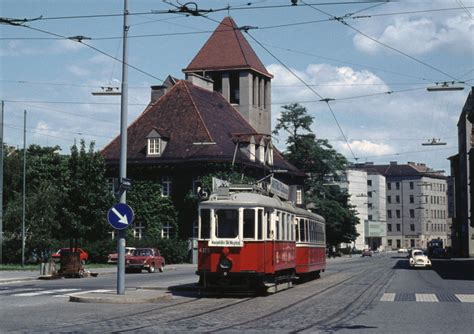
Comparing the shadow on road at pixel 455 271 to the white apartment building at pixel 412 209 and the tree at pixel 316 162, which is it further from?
the white apartment building at pixel 412 209

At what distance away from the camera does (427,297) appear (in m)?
23.9

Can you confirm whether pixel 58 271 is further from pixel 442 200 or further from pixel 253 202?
pixel 442 200

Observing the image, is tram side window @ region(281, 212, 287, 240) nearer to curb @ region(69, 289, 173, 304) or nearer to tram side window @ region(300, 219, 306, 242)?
tram side window @ region(300, 219, 306, 242)

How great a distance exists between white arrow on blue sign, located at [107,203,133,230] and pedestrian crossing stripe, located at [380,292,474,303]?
7332mm

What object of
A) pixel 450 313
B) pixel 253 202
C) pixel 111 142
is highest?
pixel 111 142

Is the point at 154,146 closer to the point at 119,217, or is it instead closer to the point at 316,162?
the point at 316,162

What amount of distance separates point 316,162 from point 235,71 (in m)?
16.1

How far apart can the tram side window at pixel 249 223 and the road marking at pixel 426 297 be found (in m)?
5.01

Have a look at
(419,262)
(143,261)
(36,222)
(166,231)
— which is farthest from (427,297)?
(166,231)

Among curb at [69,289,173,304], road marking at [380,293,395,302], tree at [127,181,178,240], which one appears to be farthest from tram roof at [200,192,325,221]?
tree at [127,181,178,240]

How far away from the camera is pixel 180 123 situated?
227ft

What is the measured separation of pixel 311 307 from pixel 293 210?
347 inches

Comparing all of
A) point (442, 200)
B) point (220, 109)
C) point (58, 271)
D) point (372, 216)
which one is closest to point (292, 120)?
point (220, 109)

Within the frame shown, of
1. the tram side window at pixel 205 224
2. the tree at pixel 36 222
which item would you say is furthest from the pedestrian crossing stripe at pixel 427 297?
the tree at pixel 36 222
